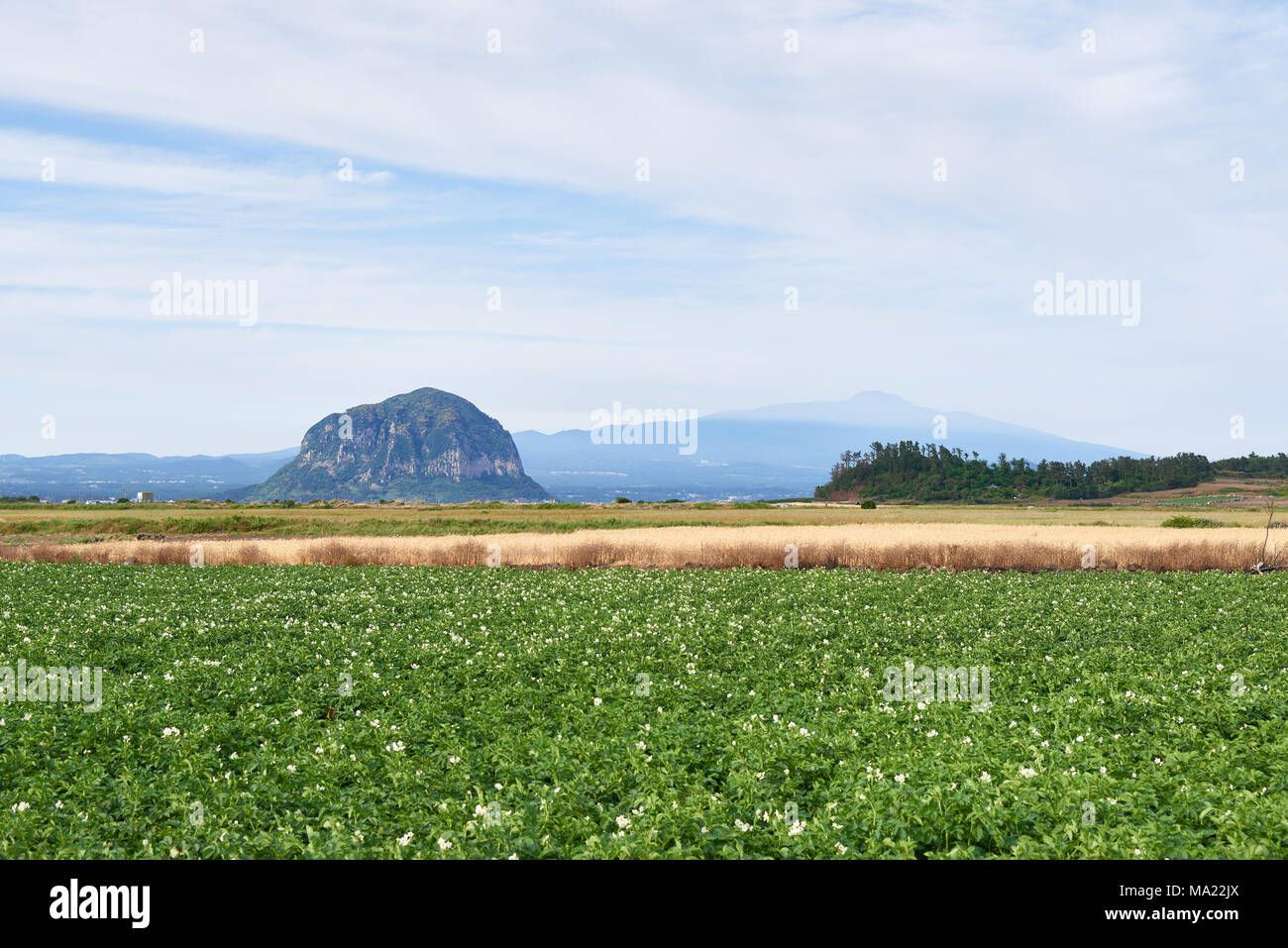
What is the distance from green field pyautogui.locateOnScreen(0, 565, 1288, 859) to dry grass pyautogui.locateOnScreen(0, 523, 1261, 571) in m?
15.0

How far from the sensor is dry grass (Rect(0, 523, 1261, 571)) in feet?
135

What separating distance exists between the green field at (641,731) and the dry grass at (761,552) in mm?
14959

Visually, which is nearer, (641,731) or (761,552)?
(641,731)

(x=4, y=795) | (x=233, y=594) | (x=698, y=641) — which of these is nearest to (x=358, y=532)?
(x=233, y=594)

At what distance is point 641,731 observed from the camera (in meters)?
13.1

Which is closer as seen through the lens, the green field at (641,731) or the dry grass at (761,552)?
the green field at (641,731)

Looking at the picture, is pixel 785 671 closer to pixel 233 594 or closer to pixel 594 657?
pixel 594 657

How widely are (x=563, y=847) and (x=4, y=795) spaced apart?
7672mm

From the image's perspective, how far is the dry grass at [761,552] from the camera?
41.2 metres

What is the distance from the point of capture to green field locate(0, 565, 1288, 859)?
356 inches

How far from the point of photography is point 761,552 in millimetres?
42875

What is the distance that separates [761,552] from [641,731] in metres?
Result: 30.4

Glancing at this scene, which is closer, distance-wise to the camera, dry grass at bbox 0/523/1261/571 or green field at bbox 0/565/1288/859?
green field at bbox 0/565/1288/859
